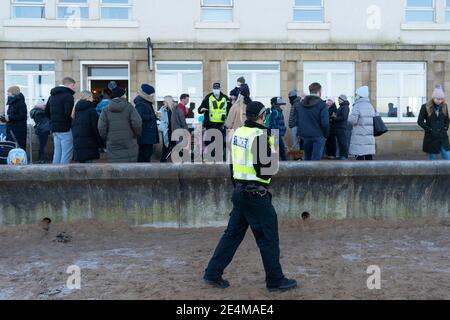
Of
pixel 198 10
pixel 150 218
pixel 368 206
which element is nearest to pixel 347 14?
pixel 198 10

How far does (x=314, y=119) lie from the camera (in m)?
10.8

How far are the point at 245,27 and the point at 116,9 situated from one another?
4414 mm

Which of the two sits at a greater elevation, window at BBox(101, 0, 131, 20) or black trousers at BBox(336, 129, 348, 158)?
window at BBox(101, 0, 131, 20)

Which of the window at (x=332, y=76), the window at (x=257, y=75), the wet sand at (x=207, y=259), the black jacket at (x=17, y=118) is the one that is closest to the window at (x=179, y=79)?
the window at (x=257, y=75)

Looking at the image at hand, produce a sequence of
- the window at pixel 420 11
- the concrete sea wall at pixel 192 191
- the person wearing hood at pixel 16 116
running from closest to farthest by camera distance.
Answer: the concrete sea wall at pixel 192 191, the person wearing hood at pixel 16 116, the window at pixel 420 11

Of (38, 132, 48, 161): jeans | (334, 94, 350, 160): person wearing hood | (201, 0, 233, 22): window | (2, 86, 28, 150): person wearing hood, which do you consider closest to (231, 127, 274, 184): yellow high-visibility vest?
(2, 86, 28, 150): person wearing hood

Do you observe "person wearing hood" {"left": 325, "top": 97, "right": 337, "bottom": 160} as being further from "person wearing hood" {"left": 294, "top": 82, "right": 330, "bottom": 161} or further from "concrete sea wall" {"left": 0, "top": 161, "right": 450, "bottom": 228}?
"concrete sea wall" {"left": 0, "top": 161, "right": 450, "bottom": 228}

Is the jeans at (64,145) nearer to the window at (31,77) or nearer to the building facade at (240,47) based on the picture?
the building facade at (240,47)

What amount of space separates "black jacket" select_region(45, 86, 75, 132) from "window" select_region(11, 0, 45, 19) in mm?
9850

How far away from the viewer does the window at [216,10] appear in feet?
65.2

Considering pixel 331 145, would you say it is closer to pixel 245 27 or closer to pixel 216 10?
pixel 245 27

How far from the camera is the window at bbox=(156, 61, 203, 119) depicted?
19609 mm

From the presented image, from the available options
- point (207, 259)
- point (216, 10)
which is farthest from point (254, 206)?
point (216, 10)

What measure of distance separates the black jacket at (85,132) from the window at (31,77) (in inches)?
386
